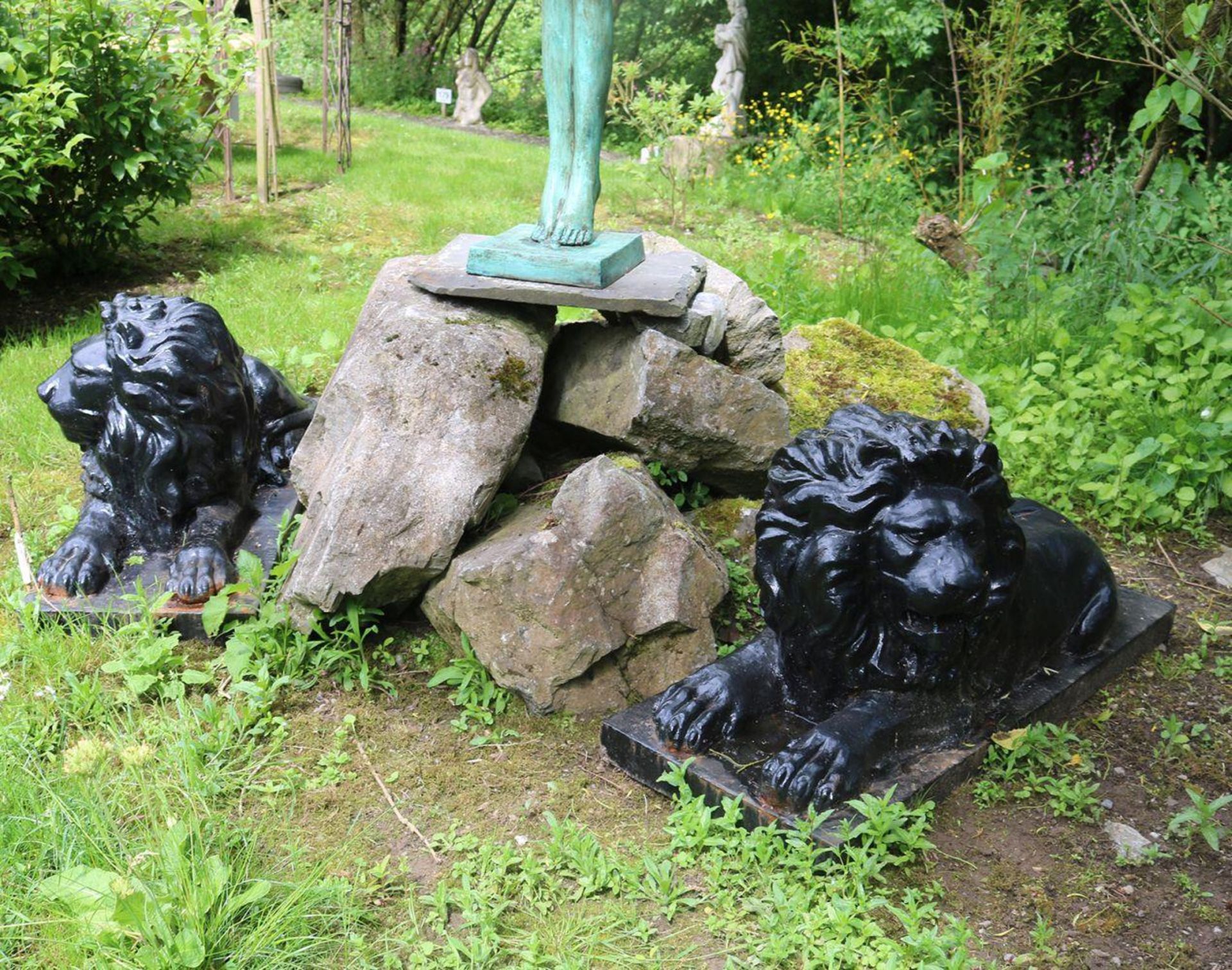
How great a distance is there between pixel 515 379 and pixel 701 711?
4.19 ft

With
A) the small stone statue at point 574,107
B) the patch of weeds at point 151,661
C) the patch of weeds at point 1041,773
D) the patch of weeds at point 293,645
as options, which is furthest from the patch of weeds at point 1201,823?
the patch of weeds at point 151,661

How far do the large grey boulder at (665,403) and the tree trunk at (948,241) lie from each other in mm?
3602

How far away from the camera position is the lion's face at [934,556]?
2627 millimetres

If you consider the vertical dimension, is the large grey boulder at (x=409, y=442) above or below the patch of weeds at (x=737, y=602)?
above

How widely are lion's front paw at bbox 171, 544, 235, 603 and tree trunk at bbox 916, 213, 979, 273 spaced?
4895 mm

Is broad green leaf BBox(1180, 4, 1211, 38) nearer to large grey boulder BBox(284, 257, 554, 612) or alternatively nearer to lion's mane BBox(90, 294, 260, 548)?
large grey boulder BBox(284, 257, 554, 612)

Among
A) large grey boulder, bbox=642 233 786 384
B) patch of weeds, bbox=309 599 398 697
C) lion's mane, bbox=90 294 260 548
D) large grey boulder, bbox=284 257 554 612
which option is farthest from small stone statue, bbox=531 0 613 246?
patch of weeds, bbox=309 599 398 697

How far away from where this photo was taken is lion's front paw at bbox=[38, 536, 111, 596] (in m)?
3.63

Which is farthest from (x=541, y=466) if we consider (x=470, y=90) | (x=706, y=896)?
(x=470, y=90)

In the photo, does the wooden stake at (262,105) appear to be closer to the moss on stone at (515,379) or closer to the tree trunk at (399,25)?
the moss on stone at (515,379)

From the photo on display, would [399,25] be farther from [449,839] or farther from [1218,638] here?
[449,839]

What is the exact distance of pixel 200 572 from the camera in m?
3.65

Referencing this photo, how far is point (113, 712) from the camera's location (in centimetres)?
329

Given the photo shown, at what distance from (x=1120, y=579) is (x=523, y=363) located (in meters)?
2.41
